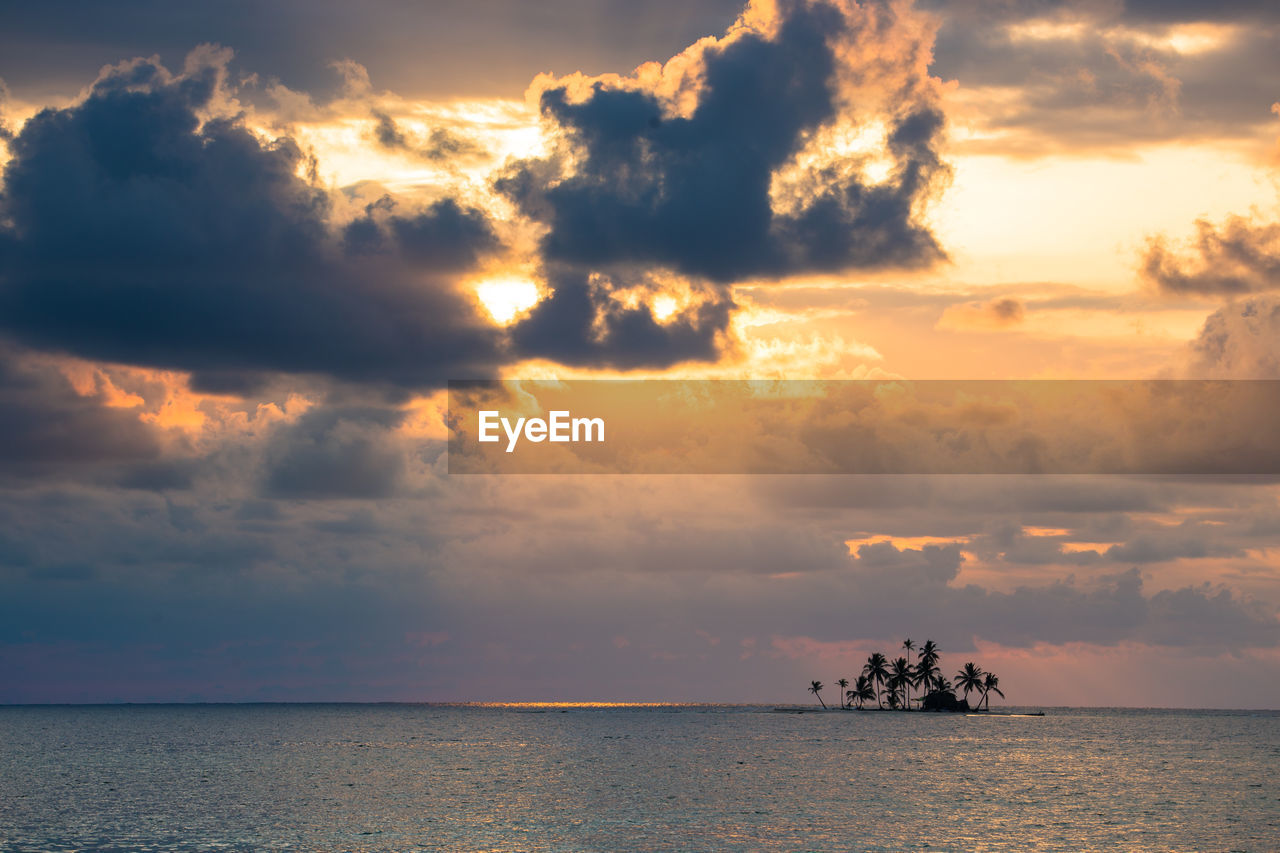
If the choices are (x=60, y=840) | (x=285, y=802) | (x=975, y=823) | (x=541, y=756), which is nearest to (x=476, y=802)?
(x=285, y=802)

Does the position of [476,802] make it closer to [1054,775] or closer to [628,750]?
[1054,775]

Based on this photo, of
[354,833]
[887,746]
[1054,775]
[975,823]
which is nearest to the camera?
[354,833]

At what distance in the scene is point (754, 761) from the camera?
161m

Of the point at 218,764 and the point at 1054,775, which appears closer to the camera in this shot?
the point at 1054,775

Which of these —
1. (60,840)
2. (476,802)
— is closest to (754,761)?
(476,802)

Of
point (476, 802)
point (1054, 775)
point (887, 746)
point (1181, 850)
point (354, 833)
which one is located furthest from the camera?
point (887, 746)

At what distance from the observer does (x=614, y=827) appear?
8806cm

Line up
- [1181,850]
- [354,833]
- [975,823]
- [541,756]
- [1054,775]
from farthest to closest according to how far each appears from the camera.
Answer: [541,756]
[1054,775]
[975,823]
[354,833]
[1181,850]

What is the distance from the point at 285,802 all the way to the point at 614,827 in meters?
36.2

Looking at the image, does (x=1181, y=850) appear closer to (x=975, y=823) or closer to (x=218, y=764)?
(x=975, y=823)

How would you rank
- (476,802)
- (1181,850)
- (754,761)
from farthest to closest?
(754,761), (476,802), (1181,850)

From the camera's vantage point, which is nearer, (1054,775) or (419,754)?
(1054,775)

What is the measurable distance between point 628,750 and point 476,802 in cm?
9186

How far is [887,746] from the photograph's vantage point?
7421 inches
